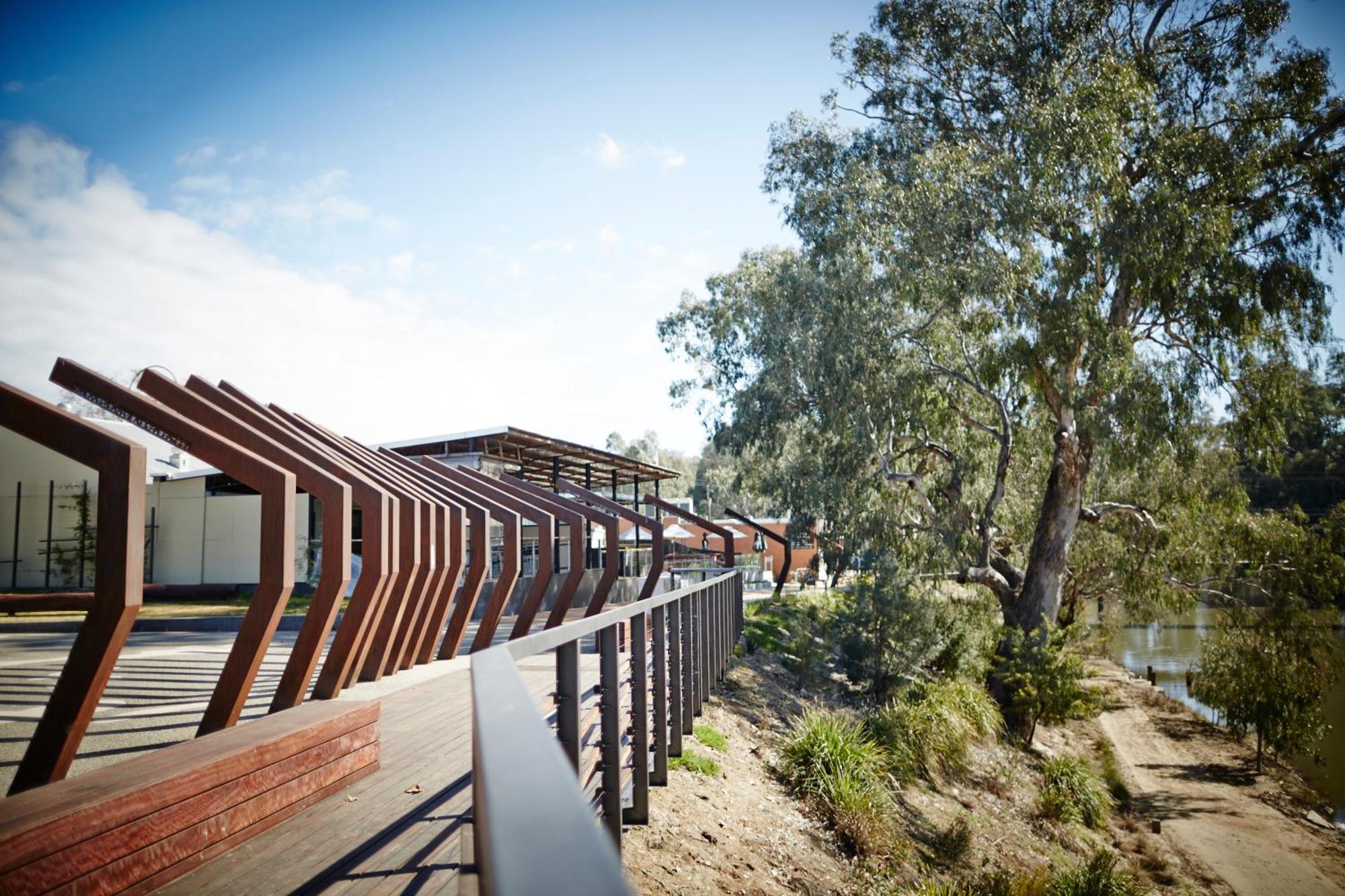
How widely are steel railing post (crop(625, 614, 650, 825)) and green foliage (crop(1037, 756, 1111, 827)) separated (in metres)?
10.7

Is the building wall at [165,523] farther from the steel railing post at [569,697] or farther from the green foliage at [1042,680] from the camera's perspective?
the steel railing post at [569,697]

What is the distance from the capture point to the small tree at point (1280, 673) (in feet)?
59.9

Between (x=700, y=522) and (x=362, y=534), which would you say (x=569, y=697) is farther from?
(x=700, y=522)

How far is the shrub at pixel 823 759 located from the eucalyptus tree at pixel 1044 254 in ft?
32.2

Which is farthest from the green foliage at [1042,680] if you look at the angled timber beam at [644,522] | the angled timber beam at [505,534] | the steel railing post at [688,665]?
the steel railing post at [688,665]

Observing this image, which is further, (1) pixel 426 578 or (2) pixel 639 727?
(1) pixel 426 578

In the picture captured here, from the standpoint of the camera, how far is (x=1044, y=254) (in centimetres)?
1852

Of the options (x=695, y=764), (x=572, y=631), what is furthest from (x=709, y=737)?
(x=572, y=631)

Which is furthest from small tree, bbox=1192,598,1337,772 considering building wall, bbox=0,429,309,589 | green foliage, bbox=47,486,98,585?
green foliage, bbox=47,486,98,585

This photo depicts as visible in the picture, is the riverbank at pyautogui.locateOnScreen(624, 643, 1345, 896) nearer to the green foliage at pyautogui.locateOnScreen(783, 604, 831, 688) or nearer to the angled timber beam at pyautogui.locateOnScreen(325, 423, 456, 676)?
the green foliage at pyautogui.locateOnScreen(783, 604, 831, 688)

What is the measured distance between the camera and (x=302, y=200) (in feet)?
83.9

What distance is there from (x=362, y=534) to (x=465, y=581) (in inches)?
136

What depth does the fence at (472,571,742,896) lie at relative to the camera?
0.71 m

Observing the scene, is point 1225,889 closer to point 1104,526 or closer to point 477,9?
point 1104,526
